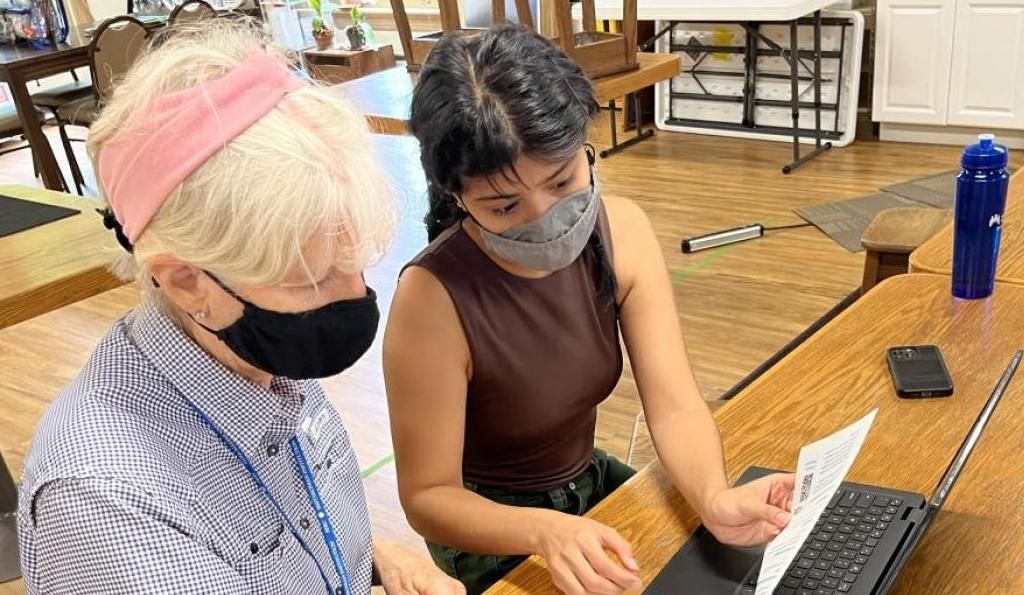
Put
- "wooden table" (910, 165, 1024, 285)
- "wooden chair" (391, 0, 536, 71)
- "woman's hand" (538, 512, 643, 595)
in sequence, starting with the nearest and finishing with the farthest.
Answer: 1. "woman's hand" (538, 512, 643, 595)
2. "wooden table" (910, 165, 1024, 285)
3. "wooden chair" (391, 0, 536, 71)

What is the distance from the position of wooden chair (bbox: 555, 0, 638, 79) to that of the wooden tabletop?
0.04m

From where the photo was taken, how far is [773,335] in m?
3.04

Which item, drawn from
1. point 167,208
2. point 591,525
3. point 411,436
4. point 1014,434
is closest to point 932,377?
point 1014,434

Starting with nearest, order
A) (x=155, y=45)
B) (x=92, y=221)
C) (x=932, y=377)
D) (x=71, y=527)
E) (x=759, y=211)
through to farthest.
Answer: (x=71, y=527) < (x=155, y=45) < (x=932, y=377) < (x=92, y=221) < (x=759, y=211)

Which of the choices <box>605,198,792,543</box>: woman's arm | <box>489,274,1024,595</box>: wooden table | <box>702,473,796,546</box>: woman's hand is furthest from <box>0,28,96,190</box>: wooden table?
<box>702,473,796,546</box>: woman's hand

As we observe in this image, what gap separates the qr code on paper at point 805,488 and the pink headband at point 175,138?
0.59m

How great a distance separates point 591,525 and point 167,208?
0.54 metres

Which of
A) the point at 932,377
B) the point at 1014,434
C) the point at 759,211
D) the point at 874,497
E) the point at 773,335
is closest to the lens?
the point at 874,497

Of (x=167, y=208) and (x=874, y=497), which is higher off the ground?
(x=167, y=208)

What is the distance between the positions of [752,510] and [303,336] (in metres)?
0.50

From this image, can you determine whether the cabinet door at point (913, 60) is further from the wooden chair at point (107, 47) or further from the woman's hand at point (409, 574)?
the woman's hand at point (409, 574)

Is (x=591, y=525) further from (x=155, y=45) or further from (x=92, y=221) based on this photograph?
(x=92, y=221)

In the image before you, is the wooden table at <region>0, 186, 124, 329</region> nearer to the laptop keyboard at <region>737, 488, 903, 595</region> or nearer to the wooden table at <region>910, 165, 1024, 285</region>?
the laptop keyboard at <region>737, 488, 903, 595</region>

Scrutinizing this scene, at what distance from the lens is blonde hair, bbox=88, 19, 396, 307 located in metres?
0.75
